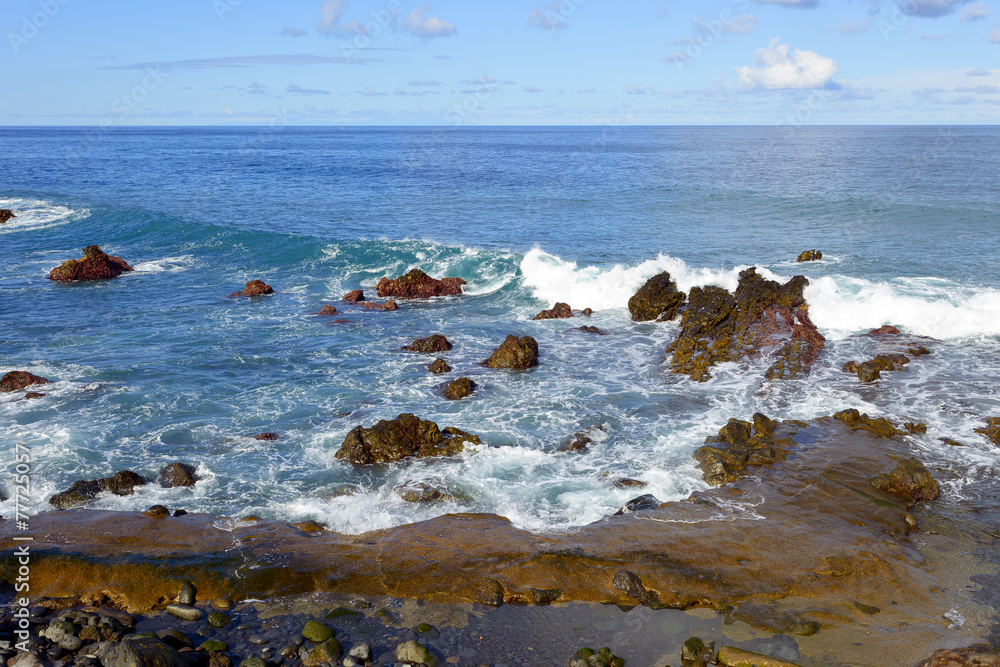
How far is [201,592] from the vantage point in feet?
33.2

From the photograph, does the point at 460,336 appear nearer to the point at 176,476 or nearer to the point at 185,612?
the point at 176,476

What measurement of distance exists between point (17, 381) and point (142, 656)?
45.3ft

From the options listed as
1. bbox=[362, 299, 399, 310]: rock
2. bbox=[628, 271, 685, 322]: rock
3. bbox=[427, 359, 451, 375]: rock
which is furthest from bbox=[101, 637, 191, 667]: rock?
bbox=[628, 271, 685, 322]: rock

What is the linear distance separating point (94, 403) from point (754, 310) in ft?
65.8

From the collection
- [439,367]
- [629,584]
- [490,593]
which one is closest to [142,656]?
[490,593]

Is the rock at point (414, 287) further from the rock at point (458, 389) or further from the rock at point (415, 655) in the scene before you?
the rock at point (415, 655)

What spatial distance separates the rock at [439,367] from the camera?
2023cm

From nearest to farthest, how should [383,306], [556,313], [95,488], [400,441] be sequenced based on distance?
[95,488], [400,441], [556,313], [383,306]

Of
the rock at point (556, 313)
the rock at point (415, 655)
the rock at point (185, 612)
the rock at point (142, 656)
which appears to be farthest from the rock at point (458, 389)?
the rock at point (142, 656)

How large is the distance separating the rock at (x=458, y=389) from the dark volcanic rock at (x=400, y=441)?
2.78m

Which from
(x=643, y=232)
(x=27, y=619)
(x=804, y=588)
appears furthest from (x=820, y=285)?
(x=27, y=619)

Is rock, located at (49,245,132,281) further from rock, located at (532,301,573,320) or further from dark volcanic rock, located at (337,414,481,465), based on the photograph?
dark volcanic rock, located at (337,414,481,465)

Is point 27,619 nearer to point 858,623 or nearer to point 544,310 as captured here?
point 858,623

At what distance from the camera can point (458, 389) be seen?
18422mm
